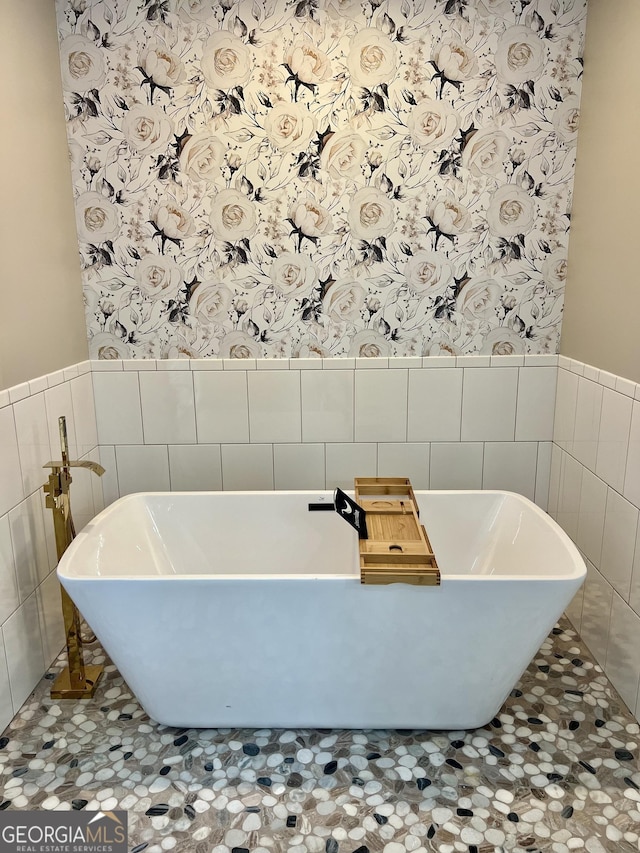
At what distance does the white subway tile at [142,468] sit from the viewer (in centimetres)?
250

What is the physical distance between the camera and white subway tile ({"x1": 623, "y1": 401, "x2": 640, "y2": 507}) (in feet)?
5.88

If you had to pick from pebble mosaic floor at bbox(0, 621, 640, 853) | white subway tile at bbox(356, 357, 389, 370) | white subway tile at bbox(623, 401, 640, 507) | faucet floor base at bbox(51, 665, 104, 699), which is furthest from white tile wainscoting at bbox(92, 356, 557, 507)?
pebble mosaic floor at bbox(0, 621, 640, 853)

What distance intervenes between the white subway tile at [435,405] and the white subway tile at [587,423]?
457mm

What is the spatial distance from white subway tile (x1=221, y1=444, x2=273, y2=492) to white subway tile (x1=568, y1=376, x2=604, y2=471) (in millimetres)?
1212

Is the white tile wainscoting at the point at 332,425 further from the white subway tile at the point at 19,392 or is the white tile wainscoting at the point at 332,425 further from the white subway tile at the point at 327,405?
the white subway tile at the point at 19,392

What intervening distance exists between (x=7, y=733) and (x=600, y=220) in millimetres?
2525

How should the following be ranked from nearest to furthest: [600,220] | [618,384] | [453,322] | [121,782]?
[121,782], [618,384], [600,220], [453,322]

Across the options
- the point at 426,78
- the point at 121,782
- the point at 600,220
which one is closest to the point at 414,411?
the point at 600,220

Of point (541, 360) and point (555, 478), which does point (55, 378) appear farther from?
point (555, 478)

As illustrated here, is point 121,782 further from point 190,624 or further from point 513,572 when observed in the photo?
point 513,572

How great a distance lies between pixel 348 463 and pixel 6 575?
133 centimetres

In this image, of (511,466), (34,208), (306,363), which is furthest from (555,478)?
(34,208)

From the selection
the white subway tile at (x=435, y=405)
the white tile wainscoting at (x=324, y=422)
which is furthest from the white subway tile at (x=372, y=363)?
the white subway tile at (x=435, y=405)

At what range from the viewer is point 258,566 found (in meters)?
2.31
